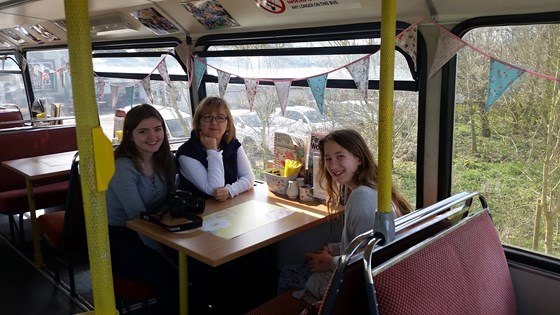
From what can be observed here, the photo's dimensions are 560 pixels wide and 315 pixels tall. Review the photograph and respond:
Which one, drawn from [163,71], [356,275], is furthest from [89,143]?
Answer: [163,71]

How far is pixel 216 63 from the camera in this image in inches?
146

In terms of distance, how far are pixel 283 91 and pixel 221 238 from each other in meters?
1.23

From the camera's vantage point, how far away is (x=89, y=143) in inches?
35.6

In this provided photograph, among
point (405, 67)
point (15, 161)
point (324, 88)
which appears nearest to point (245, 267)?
point (324, 88)

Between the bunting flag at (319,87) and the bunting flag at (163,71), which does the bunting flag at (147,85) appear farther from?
the bunting flag at (319,87)

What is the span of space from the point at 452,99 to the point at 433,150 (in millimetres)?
284

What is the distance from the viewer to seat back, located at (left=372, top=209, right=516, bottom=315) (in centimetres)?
131

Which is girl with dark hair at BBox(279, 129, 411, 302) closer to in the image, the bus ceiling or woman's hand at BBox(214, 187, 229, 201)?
woman's hand at BBox(214, 187, 229, 201)

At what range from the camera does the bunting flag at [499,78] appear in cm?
207

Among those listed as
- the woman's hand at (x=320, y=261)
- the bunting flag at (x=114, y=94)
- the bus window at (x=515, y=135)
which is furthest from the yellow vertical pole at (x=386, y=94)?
the bunting flag at (x=114, y=94)

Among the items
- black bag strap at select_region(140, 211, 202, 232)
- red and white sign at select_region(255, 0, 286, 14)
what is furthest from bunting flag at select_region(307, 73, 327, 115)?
black bag strap at select_region(140, 211, 202, 232)

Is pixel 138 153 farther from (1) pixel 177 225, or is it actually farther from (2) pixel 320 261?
(2) pixel 320 261

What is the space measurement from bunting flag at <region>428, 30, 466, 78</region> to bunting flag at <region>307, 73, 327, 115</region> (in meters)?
0.68

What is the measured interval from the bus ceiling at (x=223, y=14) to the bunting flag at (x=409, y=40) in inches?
2.9
